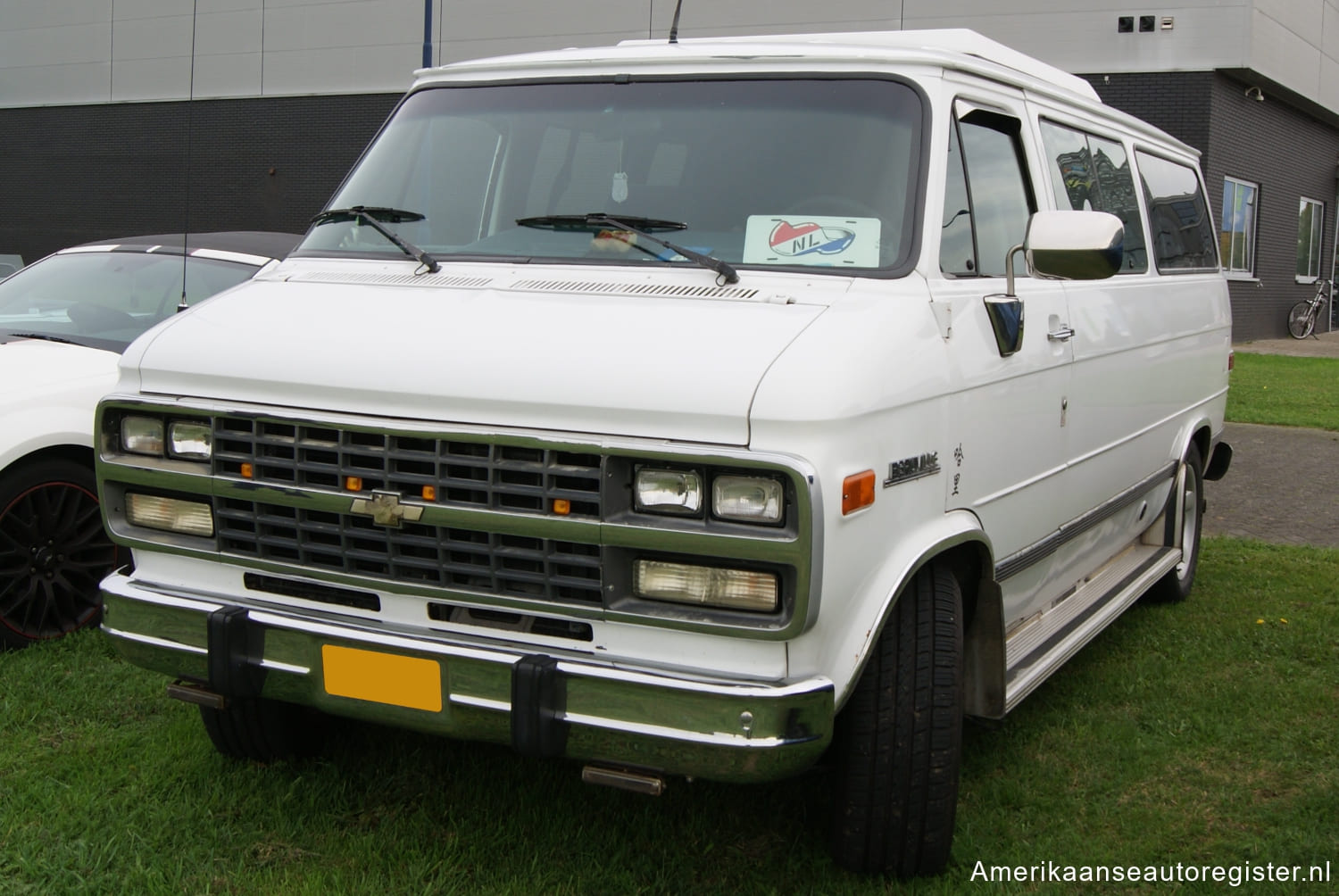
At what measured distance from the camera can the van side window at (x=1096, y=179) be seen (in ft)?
14.6

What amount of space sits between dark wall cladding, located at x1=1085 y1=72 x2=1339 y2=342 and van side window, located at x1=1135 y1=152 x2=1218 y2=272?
10.9 meters

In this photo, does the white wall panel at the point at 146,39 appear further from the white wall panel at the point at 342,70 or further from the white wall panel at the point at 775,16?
the white wall panel at the point at 775,16

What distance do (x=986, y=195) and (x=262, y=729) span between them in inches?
107

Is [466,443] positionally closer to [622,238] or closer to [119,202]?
[622,238]

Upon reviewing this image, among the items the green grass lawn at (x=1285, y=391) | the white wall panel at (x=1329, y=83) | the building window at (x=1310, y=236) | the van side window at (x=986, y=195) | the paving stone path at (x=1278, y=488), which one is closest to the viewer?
the van side window at (x=986, y=195)

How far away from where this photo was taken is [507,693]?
2.89 m

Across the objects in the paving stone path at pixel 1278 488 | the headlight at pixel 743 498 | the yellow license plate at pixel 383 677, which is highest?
the headlight at pixel 743 498

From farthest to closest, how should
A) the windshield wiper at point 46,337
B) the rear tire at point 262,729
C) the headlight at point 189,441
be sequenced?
the windshield wiper at point 46,337
the rear tire at point 262,729
the headlight at point 189,441

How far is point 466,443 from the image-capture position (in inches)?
116

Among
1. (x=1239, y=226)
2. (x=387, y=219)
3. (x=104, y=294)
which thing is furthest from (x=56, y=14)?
(x=387, y=219)

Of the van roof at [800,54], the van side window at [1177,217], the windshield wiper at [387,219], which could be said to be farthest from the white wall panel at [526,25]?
the windshield wiper at [387,219]

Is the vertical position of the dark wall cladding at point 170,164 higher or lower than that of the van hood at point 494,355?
higher

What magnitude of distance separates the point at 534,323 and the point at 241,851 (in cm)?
163

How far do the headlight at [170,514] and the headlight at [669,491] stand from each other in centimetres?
121
